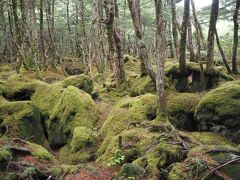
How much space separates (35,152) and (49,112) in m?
4.85

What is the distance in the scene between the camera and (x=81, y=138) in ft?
38.5

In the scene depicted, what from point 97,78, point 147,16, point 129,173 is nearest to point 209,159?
point 129,173

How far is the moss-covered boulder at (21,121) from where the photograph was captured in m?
12.0

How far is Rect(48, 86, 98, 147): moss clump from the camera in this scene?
1320 centimetres

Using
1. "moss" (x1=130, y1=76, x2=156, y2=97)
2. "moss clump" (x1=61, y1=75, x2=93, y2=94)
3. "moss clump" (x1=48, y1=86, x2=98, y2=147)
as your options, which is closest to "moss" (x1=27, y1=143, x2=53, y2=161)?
"moss clump" (x1=48, y1=86, x2=98, y2=147)

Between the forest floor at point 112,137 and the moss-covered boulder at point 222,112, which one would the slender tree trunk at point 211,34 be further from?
the moss-covered boulder at point 222,112

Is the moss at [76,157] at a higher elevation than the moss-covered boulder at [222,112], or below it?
below

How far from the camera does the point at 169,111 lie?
11.6 metres

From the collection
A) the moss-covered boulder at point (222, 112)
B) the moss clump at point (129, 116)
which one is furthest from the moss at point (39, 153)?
the moss-covered boulder at point (222, 112)

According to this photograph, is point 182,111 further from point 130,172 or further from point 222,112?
point 130,172

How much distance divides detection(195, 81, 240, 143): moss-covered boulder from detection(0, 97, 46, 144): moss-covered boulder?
19.8 ft

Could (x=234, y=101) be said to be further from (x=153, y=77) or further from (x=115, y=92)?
(x=115, y=92)

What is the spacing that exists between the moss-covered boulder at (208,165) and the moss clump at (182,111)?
137 inches

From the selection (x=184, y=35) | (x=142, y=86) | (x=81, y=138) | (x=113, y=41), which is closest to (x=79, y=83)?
(x=113, y=41)
